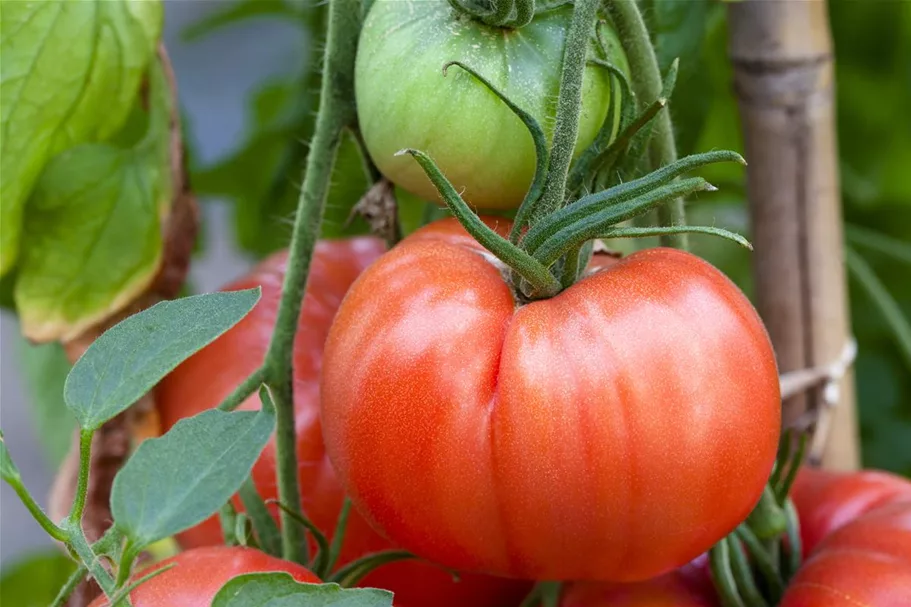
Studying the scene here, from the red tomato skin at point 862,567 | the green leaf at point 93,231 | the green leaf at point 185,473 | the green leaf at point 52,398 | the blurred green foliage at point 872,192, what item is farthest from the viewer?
the blurred green foliage at point 872,192

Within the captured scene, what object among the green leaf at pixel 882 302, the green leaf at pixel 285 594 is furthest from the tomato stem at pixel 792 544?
the green leaf at pixel 882 302

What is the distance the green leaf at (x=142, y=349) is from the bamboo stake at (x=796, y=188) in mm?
383

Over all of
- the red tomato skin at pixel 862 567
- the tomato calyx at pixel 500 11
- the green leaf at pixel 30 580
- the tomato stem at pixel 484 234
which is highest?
the tomato calyx at pixel 500 11

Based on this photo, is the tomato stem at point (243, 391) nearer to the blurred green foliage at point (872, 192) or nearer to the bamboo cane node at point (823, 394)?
the bamboo cane node at point (823, 394)

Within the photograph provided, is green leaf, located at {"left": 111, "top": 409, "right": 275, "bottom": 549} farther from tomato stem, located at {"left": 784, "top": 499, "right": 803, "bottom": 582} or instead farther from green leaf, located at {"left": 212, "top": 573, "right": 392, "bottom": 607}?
tomato stem, located at {"left": 784, "top": 499, "right": 803, "bottom": 582}

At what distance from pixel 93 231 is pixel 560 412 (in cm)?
31

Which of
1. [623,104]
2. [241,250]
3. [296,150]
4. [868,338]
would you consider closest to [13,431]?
[241,250]

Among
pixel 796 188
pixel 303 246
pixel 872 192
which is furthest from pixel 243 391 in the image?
pixel 872 192

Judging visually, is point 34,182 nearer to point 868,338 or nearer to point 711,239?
point 711,239

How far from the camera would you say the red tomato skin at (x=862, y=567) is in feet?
1.23

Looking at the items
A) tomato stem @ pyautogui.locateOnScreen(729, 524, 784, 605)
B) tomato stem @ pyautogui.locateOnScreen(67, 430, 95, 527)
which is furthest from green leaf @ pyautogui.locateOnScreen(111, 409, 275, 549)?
tomato stem @ pyautogui.locateOnScreen(729, 524, 784, 605)

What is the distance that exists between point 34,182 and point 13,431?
1425mm

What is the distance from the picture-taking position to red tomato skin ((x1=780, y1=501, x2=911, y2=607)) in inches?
14.8

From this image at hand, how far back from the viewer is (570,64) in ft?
1.04
